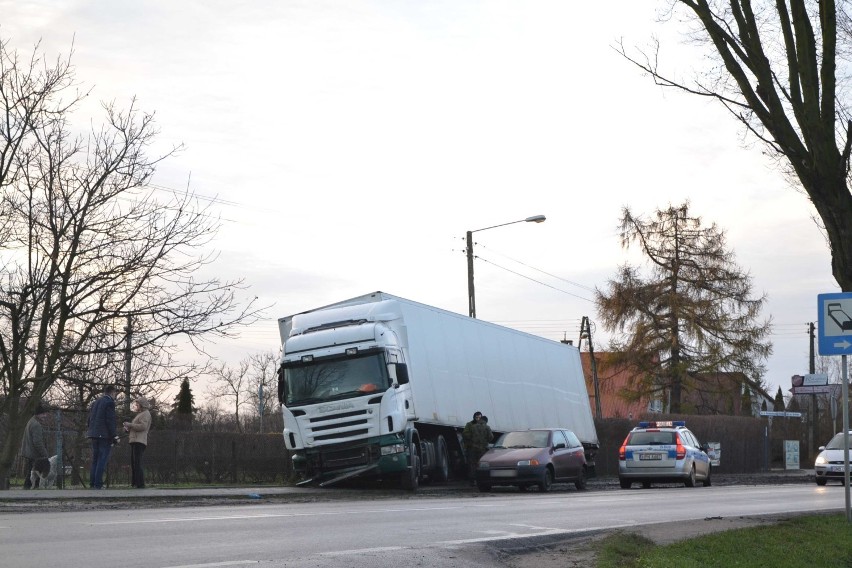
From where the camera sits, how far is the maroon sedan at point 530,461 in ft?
84.1

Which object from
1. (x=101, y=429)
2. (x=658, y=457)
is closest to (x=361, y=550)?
(x=101, y=429)

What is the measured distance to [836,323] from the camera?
15727 mm

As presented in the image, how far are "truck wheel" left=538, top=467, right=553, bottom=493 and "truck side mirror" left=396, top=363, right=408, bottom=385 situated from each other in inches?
174

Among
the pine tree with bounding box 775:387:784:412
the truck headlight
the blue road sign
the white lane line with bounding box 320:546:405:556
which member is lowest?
the pine tree with bounding box 775:387:784:412

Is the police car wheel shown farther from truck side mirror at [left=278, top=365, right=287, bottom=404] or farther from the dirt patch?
the dirt patch

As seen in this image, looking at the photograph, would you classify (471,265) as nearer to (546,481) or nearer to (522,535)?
(546,481)

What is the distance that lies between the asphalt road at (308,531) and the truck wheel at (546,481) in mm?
6080

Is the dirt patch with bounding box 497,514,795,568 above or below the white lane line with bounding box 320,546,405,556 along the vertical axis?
below

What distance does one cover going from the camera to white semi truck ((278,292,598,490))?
2334cm

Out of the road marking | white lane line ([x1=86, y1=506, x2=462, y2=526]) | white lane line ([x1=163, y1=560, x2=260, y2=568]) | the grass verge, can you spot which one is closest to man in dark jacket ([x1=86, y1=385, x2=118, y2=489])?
white lane line ([x1=86, y1=506, x2=462, y2=526])

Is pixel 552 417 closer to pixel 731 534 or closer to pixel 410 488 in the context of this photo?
pixel 410 488

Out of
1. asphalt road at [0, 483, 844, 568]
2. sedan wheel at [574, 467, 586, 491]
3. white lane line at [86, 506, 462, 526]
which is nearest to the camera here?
asphalt road at [0, 483, 844, 568]

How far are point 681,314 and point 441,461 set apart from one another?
34.7 m

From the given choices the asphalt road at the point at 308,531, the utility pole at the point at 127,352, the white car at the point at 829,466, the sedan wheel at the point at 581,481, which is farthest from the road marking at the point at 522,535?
the white car at the point at 829,466
